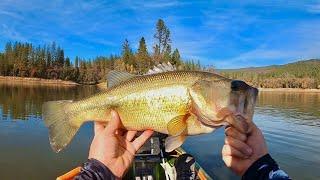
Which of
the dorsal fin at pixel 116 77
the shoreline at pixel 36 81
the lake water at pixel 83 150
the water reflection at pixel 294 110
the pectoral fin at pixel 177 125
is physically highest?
the shoreline at pixel 36 81

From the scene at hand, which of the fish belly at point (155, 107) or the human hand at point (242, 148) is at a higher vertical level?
the fish belly at point (155, 107)

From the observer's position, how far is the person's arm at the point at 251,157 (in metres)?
3.02

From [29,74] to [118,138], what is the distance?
468 feet

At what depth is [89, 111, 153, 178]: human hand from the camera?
356 centimetres

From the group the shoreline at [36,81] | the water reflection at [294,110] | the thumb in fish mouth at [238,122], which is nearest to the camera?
the thumb in fish mouth at [238,122]

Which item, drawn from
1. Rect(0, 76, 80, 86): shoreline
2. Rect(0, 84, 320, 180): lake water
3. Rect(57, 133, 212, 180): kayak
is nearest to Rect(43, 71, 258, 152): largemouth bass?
Rect(57, 133, 212, 180): kayak

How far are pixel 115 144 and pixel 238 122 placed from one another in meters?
1.24

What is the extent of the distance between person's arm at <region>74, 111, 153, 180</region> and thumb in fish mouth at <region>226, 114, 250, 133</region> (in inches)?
36.1

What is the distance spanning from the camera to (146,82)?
353 cm

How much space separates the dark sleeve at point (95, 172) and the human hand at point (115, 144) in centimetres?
4

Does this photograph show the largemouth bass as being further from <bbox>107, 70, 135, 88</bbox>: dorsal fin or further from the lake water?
the lake water

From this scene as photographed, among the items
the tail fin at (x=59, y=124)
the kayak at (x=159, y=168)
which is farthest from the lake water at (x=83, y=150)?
the tail fin at (x=59, y=124)

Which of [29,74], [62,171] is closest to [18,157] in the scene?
[62,171]

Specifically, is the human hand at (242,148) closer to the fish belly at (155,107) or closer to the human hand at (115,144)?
the fish belly at (155,107)
